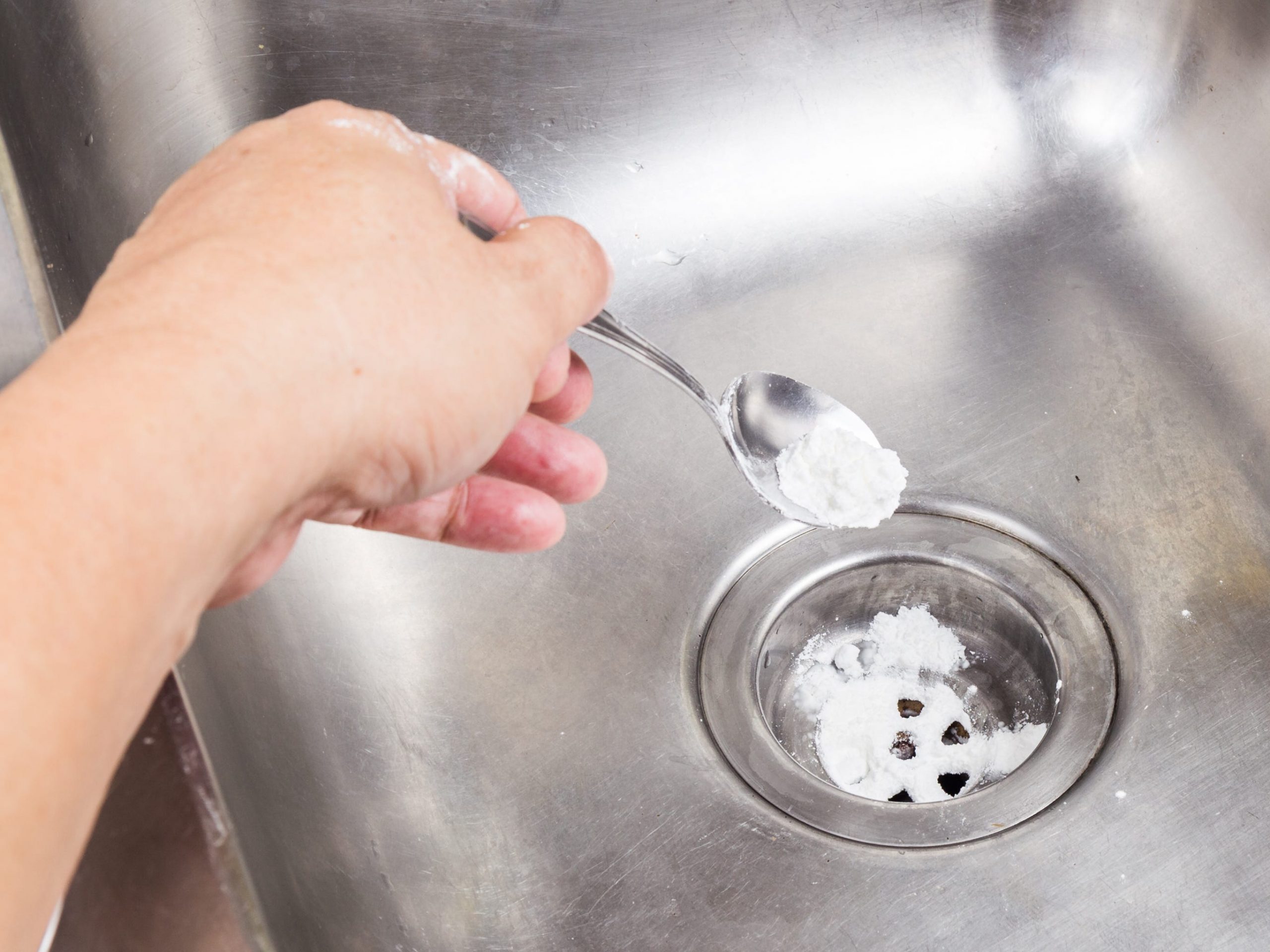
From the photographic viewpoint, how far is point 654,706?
64 cm

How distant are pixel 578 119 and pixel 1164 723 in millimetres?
550

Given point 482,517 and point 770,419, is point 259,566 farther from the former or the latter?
point 770,419

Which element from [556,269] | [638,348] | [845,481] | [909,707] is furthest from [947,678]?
[556,269]

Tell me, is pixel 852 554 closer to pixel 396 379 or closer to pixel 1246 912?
pixel 1246 912

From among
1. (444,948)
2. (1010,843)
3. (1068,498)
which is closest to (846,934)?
(1010,843)

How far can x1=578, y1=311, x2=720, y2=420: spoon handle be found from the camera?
0.55 meters

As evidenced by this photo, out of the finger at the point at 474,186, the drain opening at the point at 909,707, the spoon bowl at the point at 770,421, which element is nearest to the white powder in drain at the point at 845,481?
the spoon bowl at the point at 770,421

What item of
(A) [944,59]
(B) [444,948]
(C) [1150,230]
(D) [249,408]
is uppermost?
(D) [249,408]

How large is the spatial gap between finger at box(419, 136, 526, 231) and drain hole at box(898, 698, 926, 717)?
1.35 ft

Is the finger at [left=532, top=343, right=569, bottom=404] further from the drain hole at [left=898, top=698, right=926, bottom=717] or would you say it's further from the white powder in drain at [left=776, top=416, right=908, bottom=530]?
the drain hole at [left=898, top=698, right=926, bottom=717]

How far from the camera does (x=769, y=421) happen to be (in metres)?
0.69

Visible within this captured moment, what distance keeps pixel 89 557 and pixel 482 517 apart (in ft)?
0.90

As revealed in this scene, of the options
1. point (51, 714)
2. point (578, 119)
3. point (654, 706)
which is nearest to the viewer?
point (51, 714)

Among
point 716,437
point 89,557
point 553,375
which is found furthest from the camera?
point 716,437
